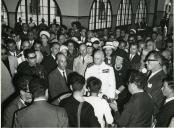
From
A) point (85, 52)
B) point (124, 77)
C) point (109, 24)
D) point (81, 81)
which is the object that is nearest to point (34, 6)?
point (109, 24)

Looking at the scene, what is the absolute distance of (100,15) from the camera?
13.4 m

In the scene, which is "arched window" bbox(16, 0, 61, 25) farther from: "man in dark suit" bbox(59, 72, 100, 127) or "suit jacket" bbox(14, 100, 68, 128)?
"suit jacket" bbox(14, 100, 68, 128)

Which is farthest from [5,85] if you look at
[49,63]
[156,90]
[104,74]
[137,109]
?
[156,90]

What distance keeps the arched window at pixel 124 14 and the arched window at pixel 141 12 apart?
0.97m

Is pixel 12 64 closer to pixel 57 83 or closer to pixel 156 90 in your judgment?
pixel 57 83

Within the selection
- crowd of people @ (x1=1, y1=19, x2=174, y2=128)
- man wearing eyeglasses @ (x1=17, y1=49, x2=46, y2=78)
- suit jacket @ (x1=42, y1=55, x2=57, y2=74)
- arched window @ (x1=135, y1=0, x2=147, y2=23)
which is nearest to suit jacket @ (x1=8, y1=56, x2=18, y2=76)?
crowd of people @ (x1=1, y1=19, x2=174, y2=128)

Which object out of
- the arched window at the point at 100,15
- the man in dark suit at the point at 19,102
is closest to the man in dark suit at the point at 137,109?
the man in dark suit at the point at 19,102

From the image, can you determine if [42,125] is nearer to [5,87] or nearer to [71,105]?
[71,105]

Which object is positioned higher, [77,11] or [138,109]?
[77,11]

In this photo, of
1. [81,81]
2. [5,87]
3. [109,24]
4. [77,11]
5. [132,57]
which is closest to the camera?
[81,81]

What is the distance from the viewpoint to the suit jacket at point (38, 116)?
7.48ft

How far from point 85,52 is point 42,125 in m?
2.81

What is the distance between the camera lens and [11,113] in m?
2.50

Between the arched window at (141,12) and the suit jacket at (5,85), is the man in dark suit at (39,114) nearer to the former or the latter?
the suit jacket at (5,85)
